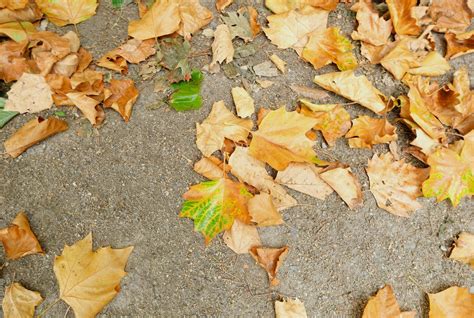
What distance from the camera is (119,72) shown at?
1738 mm

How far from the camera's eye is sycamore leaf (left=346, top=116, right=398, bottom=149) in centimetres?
170

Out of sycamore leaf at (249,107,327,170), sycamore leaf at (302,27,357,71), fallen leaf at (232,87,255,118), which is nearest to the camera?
sycamore leaf at (249,107,327,170)

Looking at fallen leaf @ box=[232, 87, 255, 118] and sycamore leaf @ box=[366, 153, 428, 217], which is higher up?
fallen leaf @ box=[232, 87, 255, 118]

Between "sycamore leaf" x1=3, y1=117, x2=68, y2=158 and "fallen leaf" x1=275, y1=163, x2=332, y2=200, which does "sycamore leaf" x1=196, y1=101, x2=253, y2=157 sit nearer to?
"fallen leaf" x1=275, y1=163, x2=332, y2=200

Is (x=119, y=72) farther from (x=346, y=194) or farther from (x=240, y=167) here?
(x=346, y=194)

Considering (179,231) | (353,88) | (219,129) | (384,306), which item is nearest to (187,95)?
(219,129)

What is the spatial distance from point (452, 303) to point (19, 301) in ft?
4.64

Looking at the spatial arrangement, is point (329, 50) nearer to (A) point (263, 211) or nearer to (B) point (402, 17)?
(B) point (402, 17)

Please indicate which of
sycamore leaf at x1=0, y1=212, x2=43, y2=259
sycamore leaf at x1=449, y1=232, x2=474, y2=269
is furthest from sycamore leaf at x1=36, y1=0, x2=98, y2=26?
sycamore leaf at x1=449, y1=232, x2=474, y2=269

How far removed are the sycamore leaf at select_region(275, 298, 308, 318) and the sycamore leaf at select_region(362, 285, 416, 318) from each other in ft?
0.67

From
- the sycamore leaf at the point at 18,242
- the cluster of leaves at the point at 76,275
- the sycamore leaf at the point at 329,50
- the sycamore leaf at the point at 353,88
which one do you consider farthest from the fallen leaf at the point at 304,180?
the sycamore leaf at the point at 18,242

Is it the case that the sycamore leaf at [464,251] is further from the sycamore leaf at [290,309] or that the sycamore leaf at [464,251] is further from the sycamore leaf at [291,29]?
the sycamore leaf at [291,29]

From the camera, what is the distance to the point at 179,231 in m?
1.55

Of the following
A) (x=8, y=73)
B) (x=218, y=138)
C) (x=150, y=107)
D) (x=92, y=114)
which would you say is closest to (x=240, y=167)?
(x=218, y=138)
